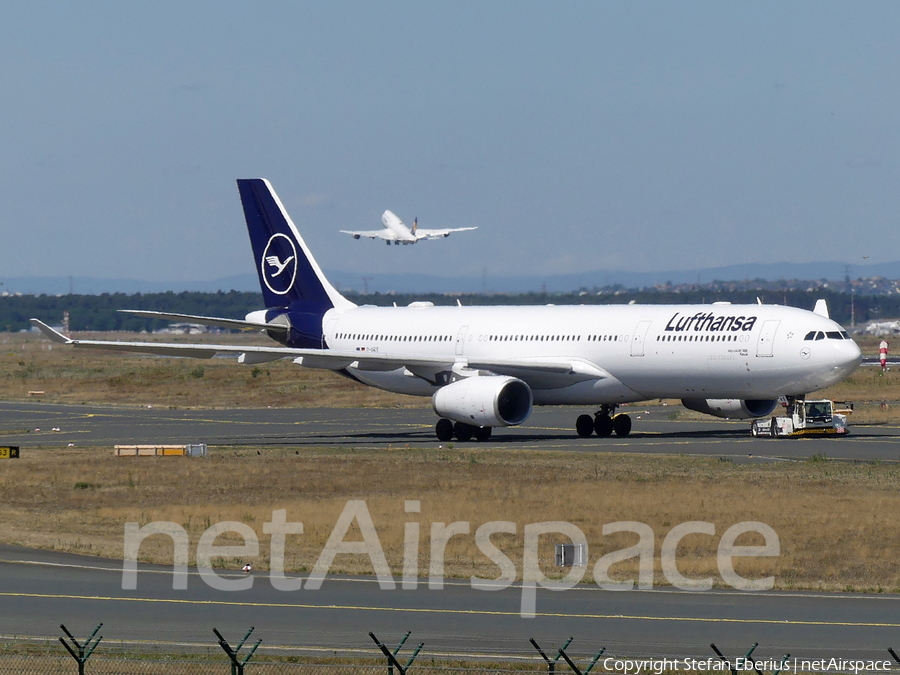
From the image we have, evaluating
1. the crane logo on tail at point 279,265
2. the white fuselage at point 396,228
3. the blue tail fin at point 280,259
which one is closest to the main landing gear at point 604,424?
the blue tail fin at point 280,259

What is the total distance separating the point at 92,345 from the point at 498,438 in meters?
15.3

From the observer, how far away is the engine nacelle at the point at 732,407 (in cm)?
5391

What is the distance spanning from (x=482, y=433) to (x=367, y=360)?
16.6ft

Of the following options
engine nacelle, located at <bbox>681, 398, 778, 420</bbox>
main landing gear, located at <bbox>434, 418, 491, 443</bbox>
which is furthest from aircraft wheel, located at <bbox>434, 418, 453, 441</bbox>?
engine nacelle, located at <bbox>681, 398, 778, 420</bbox>

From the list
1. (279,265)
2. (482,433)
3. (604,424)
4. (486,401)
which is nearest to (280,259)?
(279,265)

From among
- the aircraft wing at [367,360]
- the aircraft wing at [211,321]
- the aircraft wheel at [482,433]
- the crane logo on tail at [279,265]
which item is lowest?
the aircraft wheel at [482,433]

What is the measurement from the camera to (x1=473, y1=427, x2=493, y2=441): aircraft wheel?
174 ft

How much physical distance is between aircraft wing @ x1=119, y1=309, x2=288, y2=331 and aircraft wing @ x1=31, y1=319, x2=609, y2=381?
5.70ft

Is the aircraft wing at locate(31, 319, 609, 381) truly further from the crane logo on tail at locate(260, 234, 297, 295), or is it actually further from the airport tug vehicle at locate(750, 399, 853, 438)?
the crane logo on tail at locate(260, 234, 297, 295)

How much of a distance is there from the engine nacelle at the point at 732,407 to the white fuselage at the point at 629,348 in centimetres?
324

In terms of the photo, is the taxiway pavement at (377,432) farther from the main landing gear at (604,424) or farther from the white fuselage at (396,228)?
the white fuselage at (396,228)

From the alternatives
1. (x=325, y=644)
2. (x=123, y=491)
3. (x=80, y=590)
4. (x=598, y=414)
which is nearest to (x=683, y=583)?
(x=325, y=644)

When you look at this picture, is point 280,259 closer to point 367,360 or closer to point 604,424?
point 367,360

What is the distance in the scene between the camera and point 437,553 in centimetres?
2828
